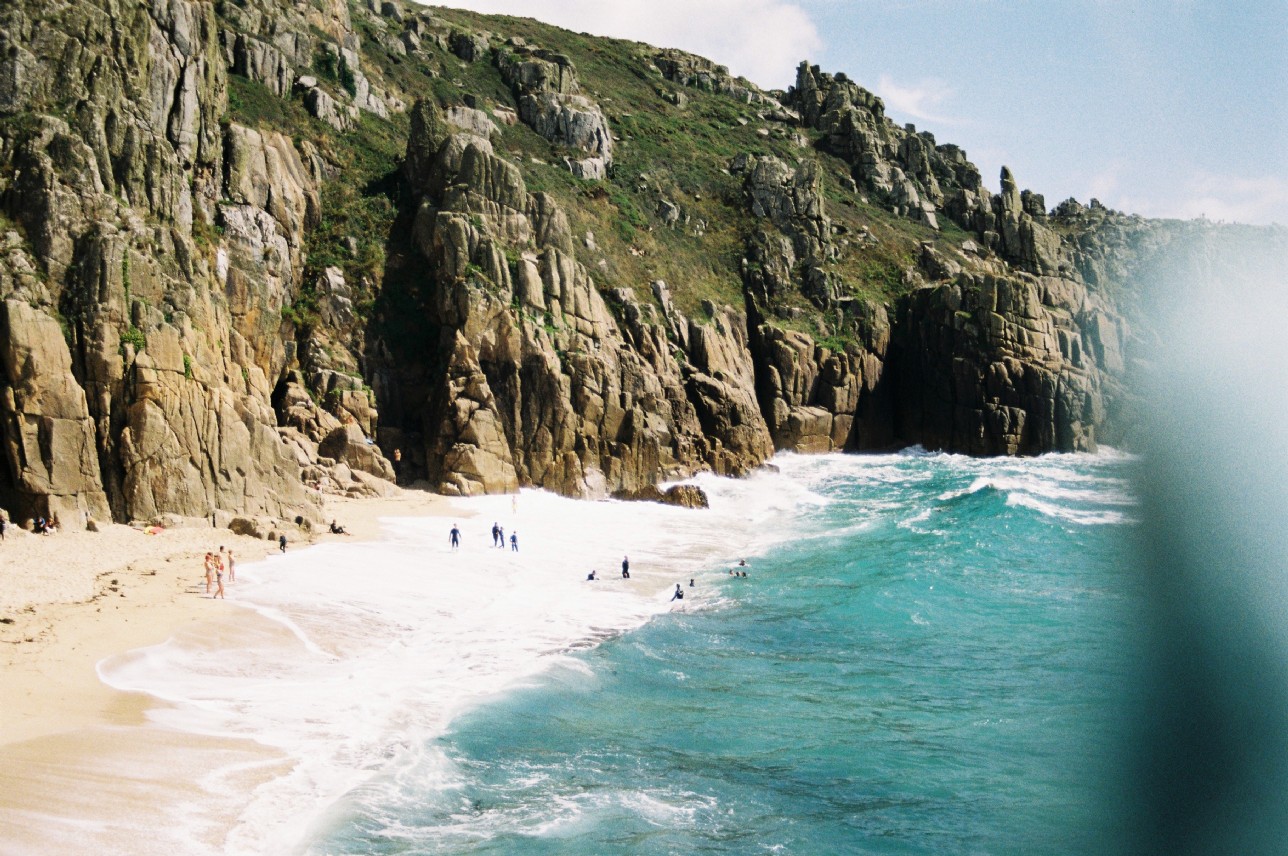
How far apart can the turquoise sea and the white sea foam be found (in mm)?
576

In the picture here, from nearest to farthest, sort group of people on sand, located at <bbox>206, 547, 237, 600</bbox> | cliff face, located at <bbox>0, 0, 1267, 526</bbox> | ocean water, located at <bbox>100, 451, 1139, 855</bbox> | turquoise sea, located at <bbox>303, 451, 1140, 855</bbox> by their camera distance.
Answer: turquoise sea, located at <bbox>303, 451, 1140, 855</bbox>
ocean water, located at <bbox>100, 451, 1139, 855</bbox>
group of people on sand, located at <bbox>206, 547, 237, 600</bbox>
cliff face, located at <bbox>0, 0, 1267, 526</bbox>

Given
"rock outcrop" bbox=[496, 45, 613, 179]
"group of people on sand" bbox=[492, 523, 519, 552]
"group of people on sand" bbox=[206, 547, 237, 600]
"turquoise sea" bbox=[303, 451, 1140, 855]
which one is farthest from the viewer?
"rock outcrop" bbox=[496, 45, 613, 179]

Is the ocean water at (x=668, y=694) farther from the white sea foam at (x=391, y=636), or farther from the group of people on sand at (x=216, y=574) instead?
the group of people on sand at (x=216, y=574)

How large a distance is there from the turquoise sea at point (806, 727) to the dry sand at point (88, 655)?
3.40m

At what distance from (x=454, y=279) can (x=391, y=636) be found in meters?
30.2

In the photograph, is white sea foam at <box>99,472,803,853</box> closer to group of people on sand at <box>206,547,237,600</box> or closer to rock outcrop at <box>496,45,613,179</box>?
group of people on sand at <box>206,547,237,600</box>

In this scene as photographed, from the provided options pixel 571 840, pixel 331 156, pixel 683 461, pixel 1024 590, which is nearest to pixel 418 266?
pixel 331 156

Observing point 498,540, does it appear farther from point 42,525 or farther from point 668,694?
point 668,694

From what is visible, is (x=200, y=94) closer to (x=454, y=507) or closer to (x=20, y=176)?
(x=20, y=176)

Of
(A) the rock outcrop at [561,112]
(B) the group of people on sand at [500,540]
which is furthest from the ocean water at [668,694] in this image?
(A) the rock outcrop at [561,112]

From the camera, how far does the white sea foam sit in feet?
60.6

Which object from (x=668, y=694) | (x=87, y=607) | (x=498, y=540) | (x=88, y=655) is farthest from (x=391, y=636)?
(x=498, y=540)

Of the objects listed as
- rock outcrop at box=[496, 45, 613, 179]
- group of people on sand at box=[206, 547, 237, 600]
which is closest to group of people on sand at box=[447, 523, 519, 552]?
group of people on sand at box=[206, 547, 237, 600]

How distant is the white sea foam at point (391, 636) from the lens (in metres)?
18.5
